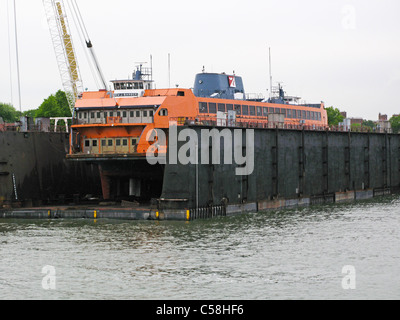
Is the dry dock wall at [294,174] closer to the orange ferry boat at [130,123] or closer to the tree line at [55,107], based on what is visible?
the orange ferry boat at [130,123]

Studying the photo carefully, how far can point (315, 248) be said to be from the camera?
4231 cm

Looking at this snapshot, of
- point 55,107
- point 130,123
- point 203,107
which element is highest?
point 55,107

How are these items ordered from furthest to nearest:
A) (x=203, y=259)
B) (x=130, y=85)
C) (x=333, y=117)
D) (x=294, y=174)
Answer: (x=333, y=117), (x=294, y=174), (x=130, y=85), (x=203, y=259)

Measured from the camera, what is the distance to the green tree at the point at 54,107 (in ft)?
480

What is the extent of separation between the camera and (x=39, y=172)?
2457 inches

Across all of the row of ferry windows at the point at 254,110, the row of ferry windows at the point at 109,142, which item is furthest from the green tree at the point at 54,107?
the row of ferry windows at the point at 109,142

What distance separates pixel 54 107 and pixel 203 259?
11415 centimetres

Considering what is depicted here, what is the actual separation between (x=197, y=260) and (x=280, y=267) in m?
4.59

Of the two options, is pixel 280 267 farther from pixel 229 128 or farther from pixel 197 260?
pixel 229 128

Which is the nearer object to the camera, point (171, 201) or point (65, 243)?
point (65, 243)

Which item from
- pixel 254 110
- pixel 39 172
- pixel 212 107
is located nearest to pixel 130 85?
pixel 212 107

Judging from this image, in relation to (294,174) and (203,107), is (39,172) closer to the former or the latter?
(203,107)

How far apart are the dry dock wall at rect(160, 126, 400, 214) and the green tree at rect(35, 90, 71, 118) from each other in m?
77.4

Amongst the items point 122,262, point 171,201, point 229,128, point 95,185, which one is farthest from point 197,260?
point 95,185
